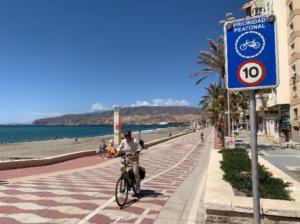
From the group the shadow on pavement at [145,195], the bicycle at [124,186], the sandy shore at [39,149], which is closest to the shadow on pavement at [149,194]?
the shadow on pavement at [145,195]

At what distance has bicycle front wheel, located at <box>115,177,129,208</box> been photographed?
7.44 meters

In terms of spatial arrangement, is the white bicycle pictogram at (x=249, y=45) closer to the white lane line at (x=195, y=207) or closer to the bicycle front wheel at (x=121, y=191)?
the white lane line at (x=195, y=207)

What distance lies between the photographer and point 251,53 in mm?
3203

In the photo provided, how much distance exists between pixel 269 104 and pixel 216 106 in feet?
28.0

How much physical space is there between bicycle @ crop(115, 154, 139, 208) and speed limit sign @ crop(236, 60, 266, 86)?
197 inches

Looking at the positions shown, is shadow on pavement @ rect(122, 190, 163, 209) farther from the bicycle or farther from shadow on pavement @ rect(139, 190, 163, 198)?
the bicycle

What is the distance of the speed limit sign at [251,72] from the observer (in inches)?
124

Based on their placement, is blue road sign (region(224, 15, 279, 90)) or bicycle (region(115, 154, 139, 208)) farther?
bicycle (region(115, 154, 139, 208))

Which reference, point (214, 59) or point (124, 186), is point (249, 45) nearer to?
point (124, 186)

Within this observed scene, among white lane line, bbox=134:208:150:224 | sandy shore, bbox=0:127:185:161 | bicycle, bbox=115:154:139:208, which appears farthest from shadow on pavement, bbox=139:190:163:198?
sandy shore, bbox=0:127:185:161

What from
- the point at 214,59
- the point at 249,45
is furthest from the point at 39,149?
the point at 249,45

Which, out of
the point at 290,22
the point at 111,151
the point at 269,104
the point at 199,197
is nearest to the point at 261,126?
the point at 269,104

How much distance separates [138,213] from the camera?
6.95m

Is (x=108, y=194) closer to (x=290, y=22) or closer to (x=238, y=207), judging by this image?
(x=238, y=207)
